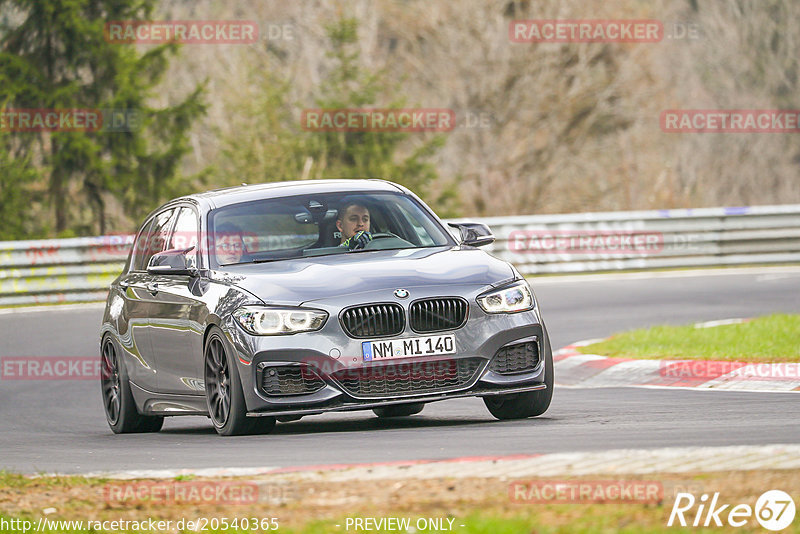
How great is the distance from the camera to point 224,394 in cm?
951

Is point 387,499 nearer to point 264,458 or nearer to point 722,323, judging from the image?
point 264,458

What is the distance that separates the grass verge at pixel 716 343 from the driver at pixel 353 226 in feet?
12.1

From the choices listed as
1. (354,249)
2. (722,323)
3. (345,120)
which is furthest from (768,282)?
(354,249)

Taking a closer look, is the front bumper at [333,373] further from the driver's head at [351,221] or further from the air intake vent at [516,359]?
the driver's head at [351,221]

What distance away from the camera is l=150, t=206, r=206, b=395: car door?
10000mm

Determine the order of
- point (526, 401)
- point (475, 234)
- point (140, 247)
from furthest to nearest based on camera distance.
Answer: point (140, 247)
point (475, 234)
point (526, 401)

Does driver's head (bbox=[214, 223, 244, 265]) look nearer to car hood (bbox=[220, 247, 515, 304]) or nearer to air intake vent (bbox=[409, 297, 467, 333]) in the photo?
car hood (bbox=[220, 247, 515, 304])

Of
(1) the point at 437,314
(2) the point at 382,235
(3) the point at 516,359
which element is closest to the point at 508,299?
(3) the point at 516,359

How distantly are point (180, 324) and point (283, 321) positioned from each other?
1369 millimetres

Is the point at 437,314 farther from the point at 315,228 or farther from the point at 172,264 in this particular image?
the point at 172,264

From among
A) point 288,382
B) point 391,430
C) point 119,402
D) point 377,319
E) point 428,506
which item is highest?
point 377,319

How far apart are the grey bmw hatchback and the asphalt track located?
252 millimetres

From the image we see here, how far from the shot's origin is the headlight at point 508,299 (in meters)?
9.38

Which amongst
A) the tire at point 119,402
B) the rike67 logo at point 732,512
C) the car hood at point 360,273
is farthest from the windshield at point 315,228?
the rike67 logo at point 732,512
